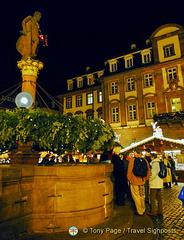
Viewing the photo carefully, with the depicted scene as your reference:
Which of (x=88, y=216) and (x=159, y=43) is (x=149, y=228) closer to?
(x=88, y=216)

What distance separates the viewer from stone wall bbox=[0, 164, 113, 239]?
332cm

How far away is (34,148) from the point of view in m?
5.41

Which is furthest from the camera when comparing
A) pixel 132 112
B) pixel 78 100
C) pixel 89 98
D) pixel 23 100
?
pixel 78 100

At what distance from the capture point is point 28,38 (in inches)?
316

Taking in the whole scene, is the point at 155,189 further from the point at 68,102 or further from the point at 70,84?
the point at 70,84

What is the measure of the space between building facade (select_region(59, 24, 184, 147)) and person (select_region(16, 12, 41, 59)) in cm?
1355

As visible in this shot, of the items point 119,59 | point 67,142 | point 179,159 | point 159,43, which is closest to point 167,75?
point 159,43

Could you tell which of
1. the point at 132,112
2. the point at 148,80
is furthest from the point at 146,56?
the point at 132,112

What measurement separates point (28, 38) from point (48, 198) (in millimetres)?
6958

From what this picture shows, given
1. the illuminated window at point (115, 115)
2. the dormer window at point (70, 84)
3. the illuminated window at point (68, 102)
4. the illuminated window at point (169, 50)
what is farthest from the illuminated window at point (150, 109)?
the dormer window at point (70, 84)

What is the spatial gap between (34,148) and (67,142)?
4.22 ft

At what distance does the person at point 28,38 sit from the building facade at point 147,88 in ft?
44.5

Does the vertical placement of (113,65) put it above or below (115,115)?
above

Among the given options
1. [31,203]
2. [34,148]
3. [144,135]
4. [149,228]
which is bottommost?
[149,228]
